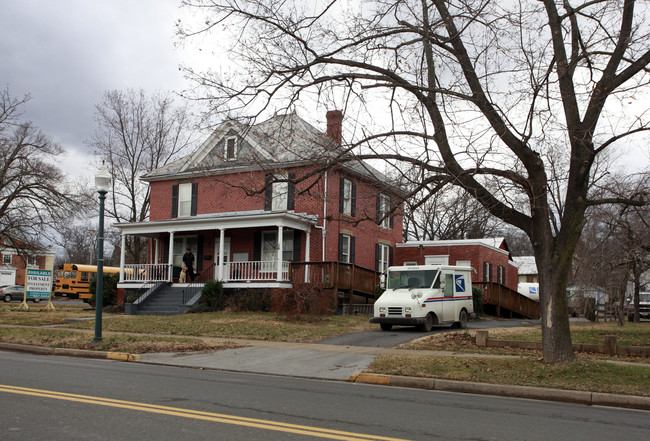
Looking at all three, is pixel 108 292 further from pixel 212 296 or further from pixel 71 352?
pixel 71 352

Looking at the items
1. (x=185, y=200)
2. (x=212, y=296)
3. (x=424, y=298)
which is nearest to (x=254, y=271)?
(x=212, y=296)

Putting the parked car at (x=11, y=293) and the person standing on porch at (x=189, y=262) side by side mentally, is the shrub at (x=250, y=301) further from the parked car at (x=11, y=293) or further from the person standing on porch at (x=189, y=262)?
the parked car at (x=11, y=293)

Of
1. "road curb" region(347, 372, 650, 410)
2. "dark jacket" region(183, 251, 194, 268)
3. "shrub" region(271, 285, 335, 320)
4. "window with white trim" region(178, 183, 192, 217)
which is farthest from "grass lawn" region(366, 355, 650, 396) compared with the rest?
"window with white trim" region(178, 183, 192, 217)

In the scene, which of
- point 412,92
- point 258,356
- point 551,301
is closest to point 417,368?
point 551,301

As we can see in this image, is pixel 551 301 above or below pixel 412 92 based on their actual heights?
below

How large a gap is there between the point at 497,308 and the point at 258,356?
1758 centimetres

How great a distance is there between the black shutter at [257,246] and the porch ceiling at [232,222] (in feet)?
3.87

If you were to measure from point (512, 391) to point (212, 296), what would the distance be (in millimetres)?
17764

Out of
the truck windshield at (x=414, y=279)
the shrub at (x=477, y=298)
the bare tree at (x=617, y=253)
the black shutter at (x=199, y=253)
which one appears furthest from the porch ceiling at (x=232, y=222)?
the bare tree at (x=617, y=253)

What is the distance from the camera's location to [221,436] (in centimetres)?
596

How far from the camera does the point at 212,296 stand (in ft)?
84.5

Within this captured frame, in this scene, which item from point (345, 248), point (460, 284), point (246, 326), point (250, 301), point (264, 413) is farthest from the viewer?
point (345, 248)

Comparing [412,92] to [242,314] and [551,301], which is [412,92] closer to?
[551,301]

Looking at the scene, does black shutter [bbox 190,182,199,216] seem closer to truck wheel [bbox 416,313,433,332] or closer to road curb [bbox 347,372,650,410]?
truck wheel [bbox 416,313,433,332]
